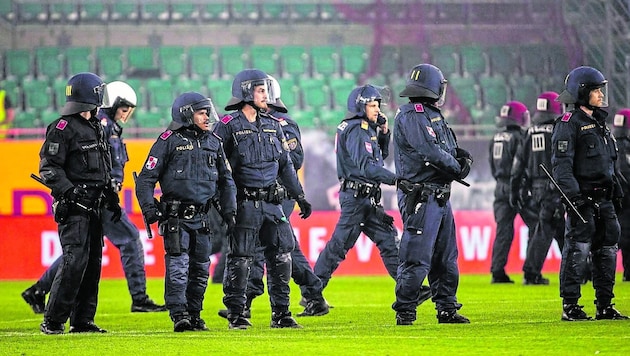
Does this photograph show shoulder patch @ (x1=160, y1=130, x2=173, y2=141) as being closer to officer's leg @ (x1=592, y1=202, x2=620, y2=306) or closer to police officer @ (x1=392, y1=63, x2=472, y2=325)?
police officer @ (x1=392, y1=63, x2=472, y2=325)

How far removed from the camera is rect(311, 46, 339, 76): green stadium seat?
80.1 feet

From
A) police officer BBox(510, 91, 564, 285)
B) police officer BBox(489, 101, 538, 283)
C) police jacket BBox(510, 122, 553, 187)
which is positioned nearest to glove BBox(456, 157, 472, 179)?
police jacket BBox(510, 122, 553, 187)

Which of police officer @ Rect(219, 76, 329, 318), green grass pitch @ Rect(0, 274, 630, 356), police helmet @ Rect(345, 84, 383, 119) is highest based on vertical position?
police helmet @ Rect(345, 84, 383, 119)

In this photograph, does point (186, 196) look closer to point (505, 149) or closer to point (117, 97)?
point (117, 97)

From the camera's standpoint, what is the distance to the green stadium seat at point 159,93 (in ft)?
76.6

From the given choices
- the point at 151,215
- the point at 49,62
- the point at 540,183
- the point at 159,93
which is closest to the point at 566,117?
the point at 151,215

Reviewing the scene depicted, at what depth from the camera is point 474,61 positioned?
23.3m

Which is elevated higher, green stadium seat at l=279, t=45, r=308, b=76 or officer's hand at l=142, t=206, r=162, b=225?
green stadium seat at l=279, t=45, r=308, b=76

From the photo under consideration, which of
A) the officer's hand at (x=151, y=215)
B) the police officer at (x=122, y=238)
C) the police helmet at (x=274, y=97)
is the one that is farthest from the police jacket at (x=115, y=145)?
the officer's hand at (x=151, y=215)

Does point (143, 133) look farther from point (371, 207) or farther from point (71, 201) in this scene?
point (71, 201)

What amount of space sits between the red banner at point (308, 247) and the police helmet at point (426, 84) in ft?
27.2

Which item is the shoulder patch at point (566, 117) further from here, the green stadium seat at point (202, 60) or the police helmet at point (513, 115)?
the green stadium seat at point (202, 60)

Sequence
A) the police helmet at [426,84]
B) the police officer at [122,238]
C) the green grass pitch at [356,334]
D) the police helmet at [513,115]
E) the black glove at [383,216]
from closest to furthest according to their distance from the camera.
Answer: the green grass pitch at [356,334], the police helmet at [426,84], the black glove at [383,216], the police officer at [122,238], the police helmet at [513,115]

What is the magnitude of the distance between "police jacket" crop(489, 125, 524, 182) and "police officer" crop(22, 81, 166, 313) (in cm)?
567
